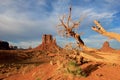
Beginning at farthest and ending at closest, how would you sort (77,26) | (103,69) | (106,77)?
(77,26), (103,69), (106,77)

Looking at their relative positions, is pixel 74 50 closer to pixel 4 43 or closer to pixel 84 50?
pixel 84 50

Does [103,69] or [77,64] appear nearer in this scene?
[103,69]

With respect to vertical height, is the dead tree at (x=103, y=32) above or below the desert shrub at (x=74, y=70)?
above

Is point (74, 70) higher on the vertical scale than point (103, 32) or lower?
lower

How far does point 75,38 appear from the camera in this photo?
11.9 metres

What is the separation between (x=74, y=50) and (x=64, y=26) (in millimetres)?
1212

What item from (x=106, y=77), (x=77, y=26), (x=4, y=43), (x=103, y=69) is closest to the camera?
(x=106, y=77)

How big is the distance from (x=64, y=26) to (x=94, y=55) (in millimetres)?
1935

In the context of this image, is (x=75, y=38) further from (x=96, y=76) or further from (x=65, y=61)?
(x=96, y=76)

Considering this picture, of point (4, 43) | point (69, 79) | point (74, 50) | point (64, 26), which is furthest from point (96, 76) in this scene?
point (4, 43)

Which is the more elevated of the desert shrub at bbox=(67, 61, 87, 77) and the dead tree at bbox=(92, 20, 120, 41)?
the dead tree at bbox=(92, 20, 120, 41)

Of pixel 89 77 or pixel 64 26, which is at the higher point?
pixel 64 26

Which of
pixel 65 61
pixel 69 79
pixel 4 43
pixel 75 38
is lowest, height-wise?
pixel 69 79

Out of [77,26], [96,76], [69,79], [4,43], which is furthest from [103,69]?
[4,43]
